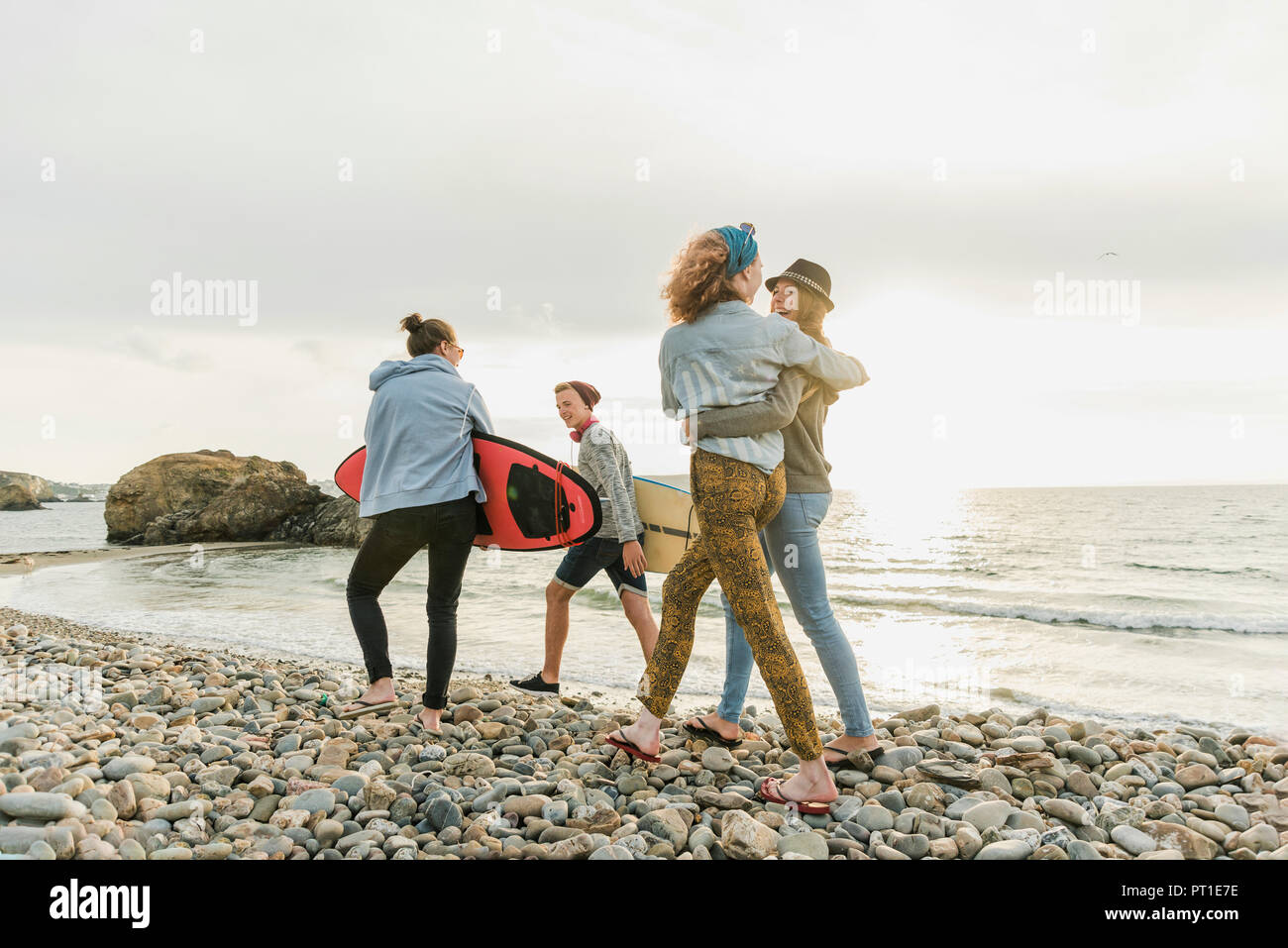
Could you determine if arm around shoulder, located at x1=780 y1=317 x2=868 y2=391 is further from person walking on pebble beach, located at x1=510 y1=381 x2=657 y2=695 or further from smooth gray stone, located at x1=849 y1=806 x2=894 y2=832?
person walking on pebble beach, located at x1=510 y1=381 x2=657 y2=695

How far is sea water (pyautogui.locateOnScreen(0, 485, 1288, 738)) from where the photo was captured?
732 cm

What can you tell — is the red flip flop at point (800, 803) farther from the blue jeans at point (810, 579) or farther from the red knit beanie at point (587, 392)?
the red knit beanie at point (587, 392)

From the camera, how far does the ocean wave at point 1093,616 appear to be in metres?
12.2

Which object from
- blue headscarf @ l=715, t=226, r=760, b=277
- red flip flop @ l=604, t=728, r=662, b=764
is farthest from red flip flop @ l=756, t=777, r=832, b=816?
blue headscarf @ l=715, t=226, r=760, b=277

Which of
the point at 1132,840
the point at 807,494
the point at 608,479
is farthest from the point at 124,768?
the point at 1132,840

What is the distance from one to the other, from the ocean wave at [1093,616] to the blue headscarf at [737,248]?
455 inches

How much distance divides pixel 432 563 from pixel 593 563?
3.69ft

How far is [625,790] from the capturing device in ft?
10.8

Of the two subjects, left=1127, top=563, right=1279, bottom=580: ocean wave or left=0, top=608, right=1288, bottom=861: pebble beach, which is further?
left=1127, top=563, right=1279, bottom=580: ocean wave

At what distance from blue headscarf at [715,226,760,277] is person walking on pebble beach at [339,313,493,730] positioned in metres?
1.78

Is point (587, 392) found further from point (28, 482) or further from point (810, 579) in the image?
point (28, 482)
